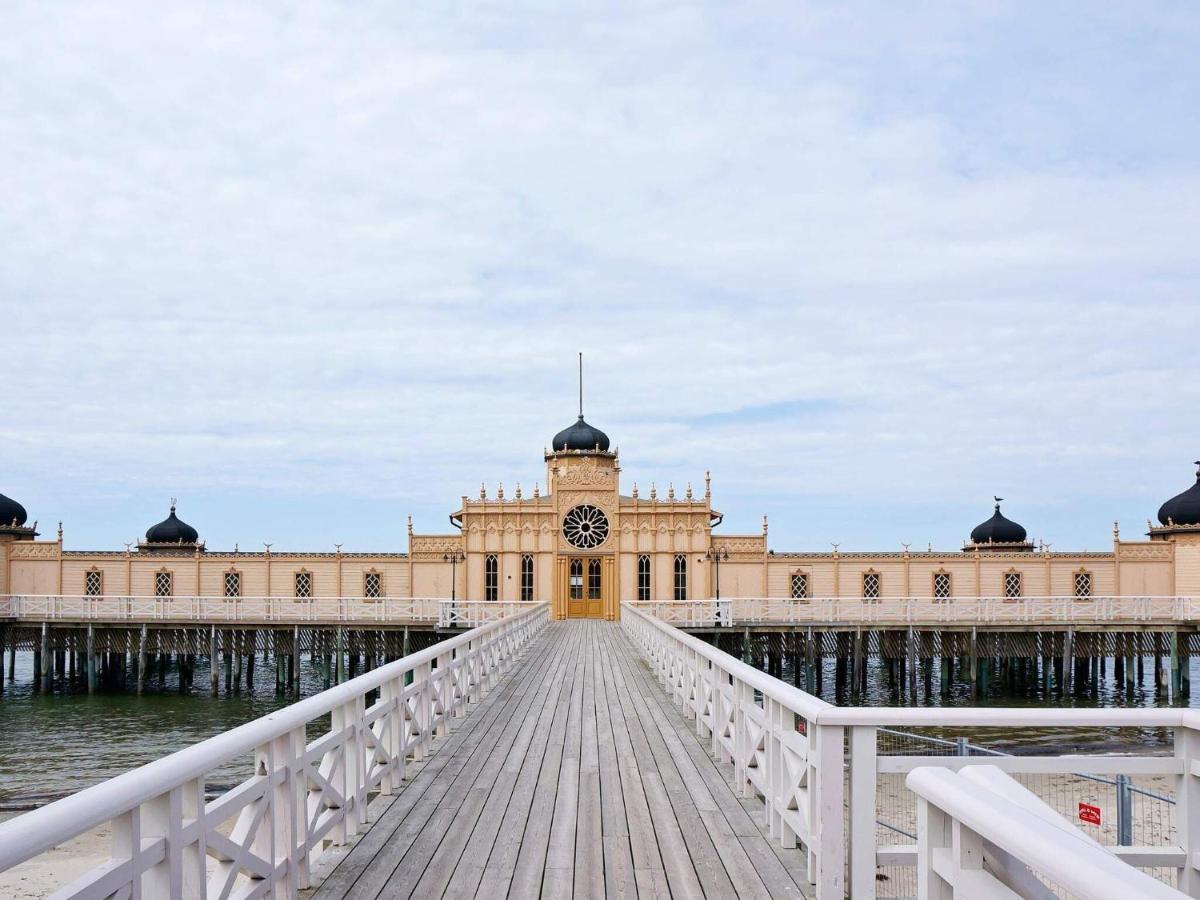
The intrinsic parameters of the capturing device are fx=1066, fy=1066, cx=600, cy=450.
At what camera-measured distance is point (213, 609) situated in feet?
127

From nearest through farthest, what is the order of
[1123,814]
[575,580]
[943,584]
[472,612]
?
[1123,814], [472,612], [943,584], [575,580]

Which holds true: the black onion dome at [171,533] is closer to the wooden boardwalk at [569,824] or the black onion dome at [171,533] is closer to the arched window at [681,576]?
the arched window at [681,576]

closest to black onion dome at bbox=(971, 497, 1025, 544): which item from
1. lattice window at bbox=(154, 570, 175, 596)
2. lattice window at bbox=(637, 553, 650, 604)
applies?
lattice window at bbox=(637, 553, 650, 604)

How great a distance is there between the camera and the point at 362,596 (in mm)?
42312

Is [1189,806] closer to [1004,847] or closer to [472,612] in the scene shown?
[1004,847]

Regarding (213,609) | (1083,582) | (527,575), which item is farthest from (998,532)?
(213,609)

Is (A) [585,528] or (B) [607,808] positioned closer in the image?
(B) [607,808]

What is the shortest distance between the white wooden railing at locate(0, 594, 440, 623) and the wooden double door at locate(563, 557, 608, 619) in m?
5.51

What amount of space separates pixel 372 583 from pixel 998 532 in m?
28.3

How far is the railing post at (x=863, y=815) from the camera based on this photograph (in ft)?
18.8

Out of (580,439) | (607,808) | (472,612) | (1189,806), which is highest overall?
(580,439)

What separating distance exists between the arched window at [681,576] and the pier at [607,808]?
29367 millimetres

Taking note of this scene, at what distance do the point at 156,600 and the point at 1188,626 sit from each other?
3535 cm

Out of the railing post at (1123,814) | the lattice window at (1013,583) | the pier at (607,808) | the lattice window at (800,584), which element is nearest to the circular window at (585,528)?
the lattice window at (800,584)
